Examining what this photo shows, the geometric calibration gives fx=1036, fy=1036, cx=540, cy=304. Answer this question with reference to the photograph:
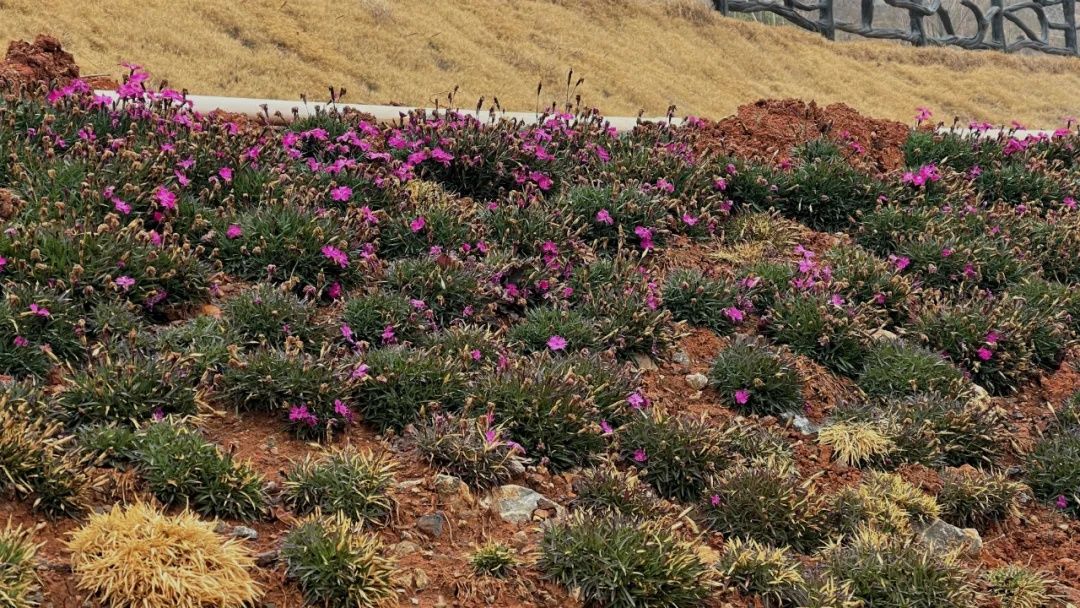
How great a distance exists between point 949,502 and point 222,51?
12.1 meters

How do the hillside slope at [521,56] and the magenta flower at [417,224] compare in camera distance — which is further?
the hillside slope at [521,56]

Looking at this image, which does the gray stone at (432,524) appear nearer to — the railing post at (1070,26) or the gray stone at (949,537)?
the gray stone at (949,537)

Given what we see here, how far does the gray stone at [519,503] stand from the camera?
4.67m

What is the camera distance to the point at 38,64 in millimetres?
7973

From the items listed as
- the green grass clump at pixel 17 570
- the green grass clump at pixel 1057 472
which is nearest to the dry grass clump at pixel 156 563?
the green grass clump at pixel 17 570

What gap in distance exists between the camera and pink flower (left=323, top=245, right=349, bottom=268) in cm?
608

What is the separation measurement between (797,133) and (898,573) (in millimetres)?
6136

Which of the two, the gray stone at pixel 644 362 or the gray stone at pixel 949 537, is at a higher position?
the gray stone at pixel 644 362

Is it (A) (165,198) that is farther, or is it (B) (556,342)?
(A) (165,198)

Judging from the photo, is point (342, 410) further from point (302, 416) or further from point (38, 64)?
point (38, 64)

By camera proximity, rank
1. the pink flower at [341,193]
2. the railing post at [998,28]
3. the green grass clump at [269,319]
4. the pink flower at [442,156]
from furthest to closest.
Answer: the railing post at [998,28]
the pink flower at [442,156]
the pink flower at [341,193]
the green grass clump at [269,319]

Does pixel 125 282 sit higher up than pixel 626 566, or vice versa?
pixel 125 282

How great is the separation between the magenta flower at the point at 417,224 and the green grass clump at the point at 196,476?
105 inches

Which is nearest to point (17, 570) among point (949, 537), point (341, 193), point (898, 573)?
point (898, 573)
